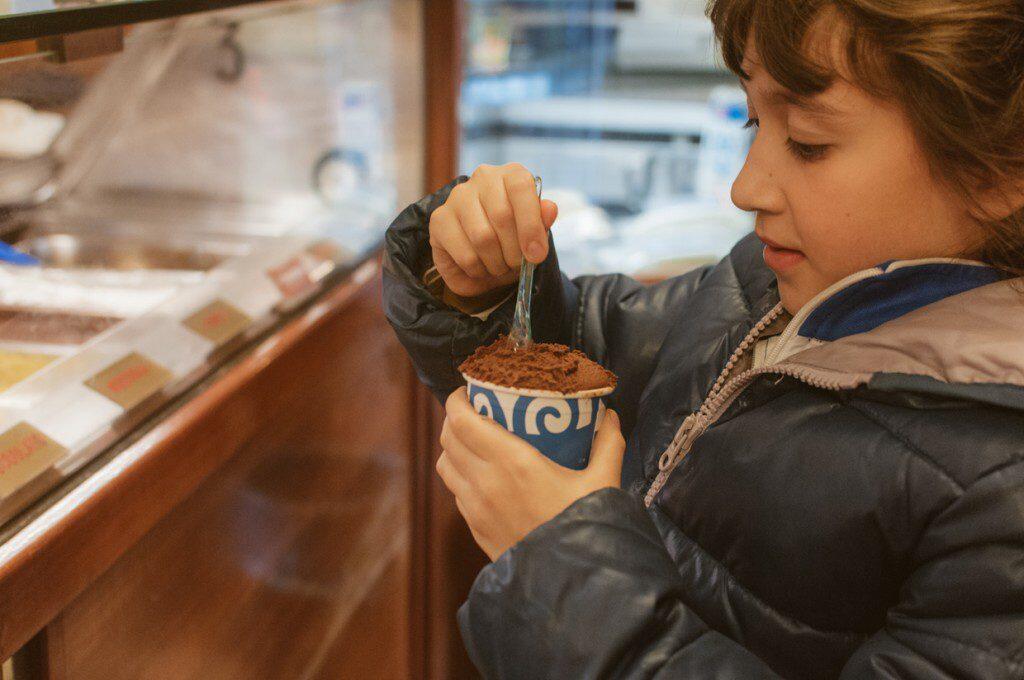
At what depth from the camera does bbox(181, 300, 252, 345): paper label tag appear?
1.40 metres

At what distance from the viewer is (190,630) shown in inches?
46.6

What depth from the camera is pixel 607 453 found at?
0.84 m

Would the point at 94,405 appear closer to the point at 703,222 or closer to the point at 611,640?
the point at 611,640

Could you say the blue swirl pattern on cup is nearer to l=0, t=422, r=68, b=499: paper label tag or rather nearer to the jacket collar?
the jacket collar

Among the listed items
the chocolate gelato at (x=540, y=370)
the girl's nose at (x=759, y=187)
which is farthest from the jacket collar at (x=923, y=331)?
the chocolate gelato at (x=540, y=370)

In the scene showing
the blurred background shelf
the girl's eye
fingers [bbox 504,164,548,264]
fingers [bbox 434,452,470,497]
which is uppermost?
the blurred background shelf

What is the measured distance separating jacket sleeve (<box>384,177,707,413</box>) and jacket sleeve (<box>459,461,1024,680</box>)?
397 millimetres

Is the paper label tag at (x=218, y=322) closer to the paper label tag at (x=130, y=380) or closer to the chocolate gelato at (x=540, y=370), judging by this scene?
the paper label tag at (x=130, y=380)

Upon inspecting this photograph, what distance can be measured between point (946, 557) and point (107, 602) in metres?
0.89

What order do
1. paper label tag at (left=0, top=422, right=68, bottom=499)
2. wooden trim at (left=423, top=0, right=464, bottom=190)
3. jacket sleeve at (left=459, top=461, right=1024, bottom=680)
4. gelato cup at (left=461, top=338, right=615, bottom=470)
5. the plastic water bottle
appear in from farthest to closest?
the plastic water bottle
wooden trim at (left=423, top=0, right=464, bottom=190)
paper label tag at (left=0, top=422, right=68, bottom=499)
gelato cup at (left=461, top=338, right=615, bottom=470)
jacket sleeve at (left=459, top=461, right=1024, bottom=680)

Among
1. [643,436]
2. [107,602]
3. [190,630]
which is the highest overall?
[643,436]

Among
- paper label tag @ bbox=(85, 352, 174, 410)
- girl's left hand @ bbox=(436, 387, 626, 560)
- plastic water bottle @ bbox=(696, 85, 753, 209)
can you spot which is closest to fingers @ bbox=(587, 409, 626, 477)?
girl's left hand @ bbox=(436, 387, 626, 560)

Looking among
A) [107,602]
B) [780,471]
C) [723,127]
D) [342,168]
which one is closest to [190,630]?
[107,602]

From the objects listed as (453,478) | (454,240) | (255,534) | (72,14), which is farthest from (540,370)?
(255,534)
